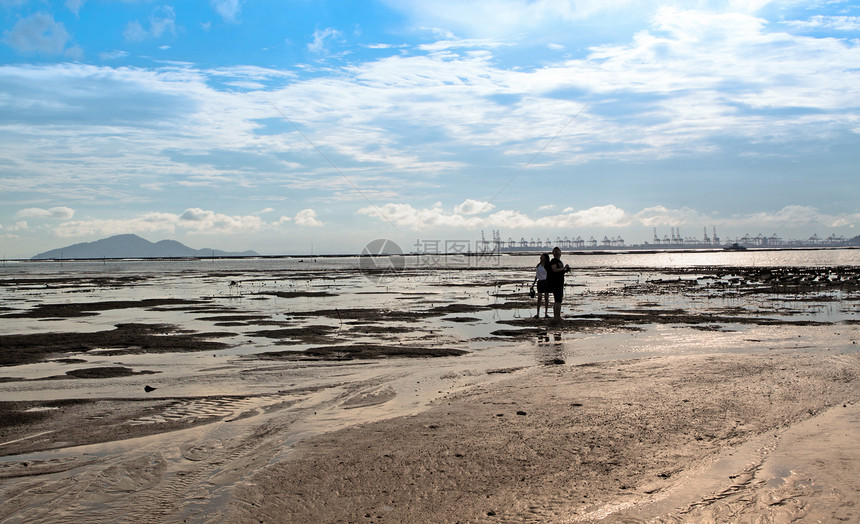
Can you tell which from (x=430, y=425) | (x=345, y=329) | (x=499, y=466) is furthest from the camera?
(x=345, y=329)

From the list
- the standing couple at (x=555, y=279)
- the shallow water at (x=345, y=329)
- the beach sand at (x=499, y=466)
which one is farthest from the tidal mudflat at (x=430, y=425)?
the standing couple at (x=555, y=279)

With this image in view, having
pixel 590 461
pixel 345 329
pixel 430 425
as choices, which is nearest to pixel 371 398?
pixel 430 425

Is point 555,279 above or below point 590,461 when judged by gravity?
above

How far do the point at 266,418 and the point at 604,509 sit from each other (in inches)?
202

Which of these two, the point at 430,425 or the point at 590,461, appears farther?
the point at 430,425

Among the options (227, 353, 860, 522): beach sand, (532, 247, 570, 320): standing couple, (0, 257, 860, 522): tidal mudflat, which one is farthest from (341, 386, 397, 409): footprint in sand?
(532, 247, 570, 320): standing couple

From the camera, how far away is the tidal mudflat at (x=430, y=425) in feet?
18.1

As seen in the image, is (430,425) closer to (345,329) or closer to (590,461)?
(590,461)

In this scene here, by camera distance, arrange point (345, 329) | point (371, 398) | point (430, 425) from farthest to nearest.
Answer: point (345, 329), point (371, 398), point (430, 425)

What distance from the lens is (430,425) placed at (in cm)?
791

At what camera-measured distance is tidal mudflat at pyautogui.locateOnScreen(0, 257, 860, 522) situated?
5.50 m

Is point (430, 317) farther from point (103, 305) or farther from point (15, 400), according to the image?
point (103, 305)

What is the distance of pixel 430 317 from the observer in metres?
23.1

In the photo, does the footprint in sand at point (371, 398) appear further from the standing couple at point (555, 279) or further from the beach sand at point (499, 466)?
the standing couple at point (555, 279)
